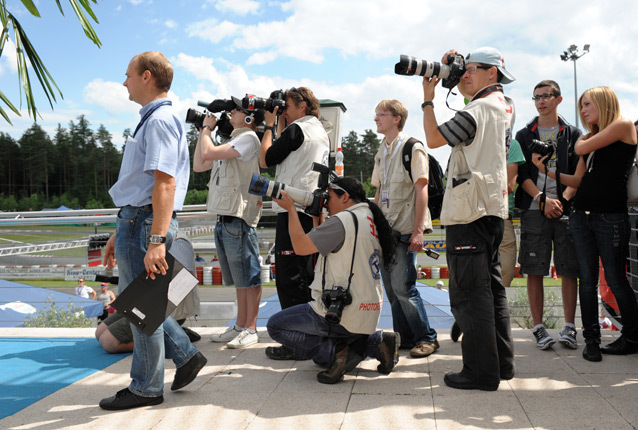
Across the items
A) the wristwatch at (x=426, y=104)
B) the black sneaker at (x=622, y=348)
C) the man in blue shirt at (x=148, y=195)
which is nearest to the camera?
the man in blue shirt at (x=148, y=195)

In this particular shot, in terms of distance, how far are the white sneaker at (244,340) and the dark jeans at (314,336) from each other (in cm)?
80

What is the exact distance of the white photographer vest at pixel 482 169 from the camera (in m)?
2.80

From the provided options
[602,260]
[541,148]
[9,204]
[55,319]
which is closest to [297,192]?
[541,148]

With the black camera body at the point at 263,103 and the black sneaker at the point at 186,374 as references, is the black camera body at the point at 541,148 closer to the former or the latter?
the black camera body at the point at 263,103

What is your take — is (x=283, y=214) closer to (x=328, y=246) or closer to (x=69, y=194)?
(x=328, y=246)

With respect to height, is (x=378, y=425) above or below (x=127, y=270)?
below

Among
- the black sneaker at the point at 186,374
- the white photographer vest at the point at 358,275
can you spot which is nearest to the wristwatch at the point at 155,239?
the black sneaker at the point at 186,374

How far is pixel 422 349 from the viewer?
359cm

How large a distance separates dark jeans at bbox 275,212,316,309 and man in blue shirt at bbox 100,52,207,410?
3.58 ft

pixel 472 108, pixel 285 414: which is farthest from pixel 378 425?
pixel 472 108

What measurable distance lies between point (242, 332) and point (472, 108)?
2.37m

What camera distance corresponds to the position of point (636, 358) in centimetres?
340

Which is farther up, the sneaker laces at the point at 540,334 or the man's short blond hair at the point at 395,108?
the man's short blond hair at the point at 395,108

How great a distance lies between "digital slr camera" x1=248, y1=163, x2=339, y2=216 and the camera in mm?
3172
